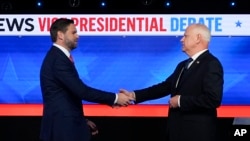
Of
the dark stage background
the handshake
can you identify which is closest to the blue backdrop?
the dark stage background

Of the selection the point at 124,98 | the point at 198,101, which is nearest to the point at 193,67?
the point at 198,101

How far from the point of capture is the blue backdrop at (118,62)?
6273 mm

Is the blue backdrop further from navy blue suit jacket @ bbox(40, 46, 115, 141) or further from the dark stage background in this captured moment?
navy blue suit jacket @ bbox(40, 46, 115, 141)

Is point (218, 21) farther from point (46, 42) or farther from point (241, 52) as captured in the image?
point (46, 42)

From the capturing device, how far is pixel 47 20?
624 cm

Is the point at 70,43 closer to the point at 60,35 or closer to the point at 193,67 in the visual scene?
the point at 60,35

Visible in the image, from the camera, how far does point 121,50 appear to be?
6.34 metres

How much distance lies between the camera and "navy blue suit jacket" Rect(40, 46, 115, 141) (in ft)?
13.3
